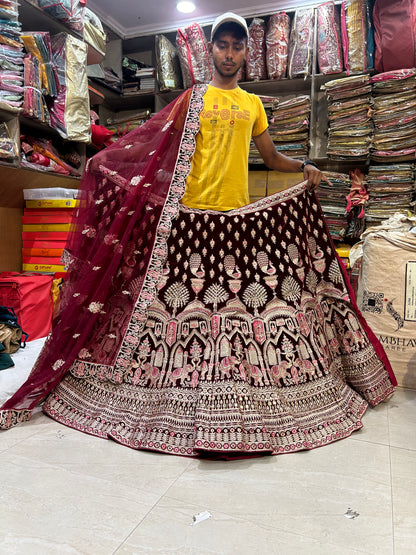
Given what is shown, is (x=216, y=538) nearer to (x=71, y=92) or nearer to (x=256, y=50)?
(x=71, y=92)

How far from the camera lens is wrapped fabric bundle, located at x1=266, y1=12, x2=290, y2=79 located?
345 centimetres

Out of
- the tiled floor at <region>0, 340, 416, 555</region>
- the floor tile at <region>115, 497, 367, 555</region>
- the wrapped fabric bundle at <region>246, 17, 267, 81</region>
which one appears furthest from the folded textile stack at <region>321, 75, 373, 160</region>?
the floor tile at <region>115, 497, 367, 555</region>

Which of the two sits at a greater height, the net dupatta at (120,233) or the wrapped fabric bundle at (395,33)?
the wrapped fabric bundle at (395,33)

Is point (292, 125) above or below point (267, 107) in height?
below

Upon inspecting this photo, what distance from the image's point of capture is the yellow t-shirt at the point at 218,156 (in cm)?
175

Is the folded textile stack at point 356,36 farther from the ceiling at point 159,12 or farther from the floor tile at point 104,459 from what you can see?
the floor tile at point 104,459

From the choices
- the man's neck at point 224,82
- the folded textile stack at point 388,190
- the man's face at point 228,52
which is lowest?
the folded textile stack at point 388,190

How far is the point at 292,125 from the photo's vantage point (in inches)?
138

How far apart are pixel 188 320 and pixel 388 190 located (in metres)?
2.43

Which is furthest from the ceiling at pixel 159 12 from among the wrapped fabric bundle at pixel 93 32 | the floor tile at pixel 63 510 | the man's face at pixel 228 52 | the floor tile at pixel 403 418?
the floor tile at pixel 63 510

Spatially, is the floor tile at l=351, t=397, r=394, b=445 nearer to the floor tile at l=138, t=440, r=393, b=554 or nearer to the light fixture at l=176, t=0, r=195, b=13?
the floor tile at l=138, t=440, r=393, b=554

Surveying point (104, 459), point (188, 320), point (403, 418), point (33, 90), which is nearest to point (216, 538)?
point (104, 459)

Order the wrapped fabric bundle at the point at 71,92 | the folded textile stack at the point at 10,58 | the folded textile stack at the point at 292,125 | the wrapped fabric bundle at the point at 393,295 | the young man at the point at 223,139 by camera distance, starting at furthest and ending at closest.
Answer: the folded textile stack at the point at 292,125 < the wrapped fabric bundle at the point at 71,92 < the folded textile stack at the point at 10,58 < the wrapped fabric bundle at the point at 393,295 < the young man at the point at 223,139

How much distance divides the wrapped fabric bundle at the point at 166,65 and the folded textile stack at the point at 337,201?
1.68 meters
